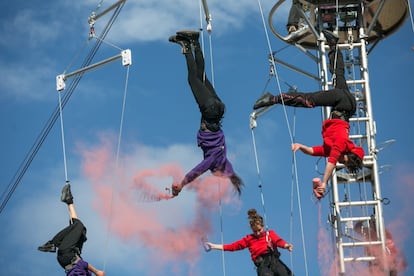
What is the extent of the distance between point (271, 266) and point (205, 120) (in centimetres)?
249

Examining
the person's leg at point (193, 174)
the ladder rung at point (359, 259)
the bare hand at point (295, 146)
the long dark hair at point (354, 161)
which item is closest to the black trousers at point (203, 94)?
the person's leg at point (193, 174)

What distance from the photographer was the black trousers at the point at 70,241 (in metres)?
17.3

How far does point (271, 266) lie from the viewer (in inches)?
659

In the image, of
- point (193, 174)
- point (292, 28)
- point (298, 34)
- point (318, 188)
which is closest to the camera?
point (318, 188)

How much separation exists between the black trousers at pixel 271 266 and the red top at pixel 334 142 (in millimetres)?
1742

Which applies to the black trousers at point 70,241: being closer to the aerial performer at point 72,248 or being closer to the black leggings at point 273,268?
the aerial performer at point 72,248

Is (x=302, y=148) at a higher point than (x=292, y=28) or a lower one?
lower

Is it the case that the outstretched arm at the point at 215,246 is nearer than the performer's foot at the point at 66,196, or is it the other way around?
the outstretched arm at the point at 215,246

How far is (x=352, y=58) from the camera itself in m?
20.9

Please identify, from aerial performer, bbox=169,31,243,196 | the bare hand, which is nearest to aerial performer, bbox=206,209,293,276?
aerial performer, bbox=169,31,243,196

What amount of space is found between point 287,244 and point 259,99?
2305 millimetres

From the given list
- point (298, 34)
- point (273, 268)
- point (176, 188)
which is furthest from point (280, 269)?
point (298, 34)

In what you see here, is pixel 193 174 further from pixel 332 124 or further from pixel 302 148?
pixel 332 124

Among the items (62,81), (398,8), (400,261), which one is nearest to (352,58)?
(398,8)
